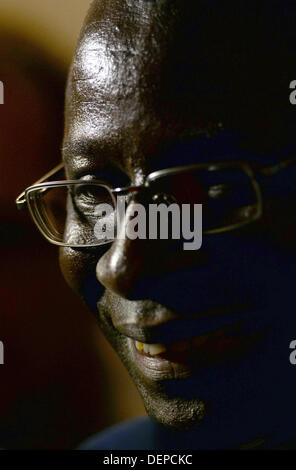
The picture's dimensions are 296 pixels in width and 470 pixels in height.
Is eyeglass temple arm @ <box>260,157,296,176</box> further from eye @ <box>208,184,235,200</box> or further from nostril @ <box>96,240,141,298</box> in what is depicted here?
nostril @ <box>96,240,141,298</box>

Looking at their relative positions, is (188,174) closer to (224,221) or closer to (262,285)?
(224,221)

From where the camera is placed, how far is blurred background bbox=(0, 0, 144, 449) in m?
1.65

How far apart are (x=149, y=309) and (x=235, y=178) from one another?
226 millimetres

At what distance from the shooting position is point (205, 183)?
79 cm

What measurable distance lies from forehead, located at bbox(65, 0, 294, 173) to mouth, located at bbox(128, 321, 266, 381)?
290 millimetres

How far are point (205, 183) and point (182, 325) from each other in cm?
21

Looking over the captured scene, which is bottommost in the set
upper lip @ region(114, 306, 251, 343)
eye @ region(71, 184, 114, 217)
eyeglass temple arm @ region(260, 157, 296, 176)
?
upper lip @ region(114, 306, 251, 343)

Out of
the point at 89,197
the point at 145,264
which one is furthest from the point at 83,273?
the point at 145,264

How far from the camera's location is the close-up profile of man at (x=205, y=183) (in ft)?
2.53

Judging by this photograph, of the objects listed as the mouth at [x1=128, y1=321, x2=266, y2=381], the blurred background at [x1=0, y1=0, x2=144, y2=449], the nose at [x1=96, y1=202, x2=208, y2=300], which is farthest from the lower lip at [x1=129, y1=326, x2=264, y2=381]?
the blurred background at [x1=0, y1=0, x2=144, y2=449]

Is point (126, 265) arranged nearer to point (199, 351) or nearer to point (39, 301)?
point (199, 351)

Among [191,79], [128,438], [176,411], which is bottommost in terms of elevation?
[128,438]

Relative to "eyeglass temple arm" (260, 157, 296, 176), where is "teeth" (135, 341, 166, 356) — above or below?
below

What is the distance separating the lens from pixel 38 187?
0.99 metres
